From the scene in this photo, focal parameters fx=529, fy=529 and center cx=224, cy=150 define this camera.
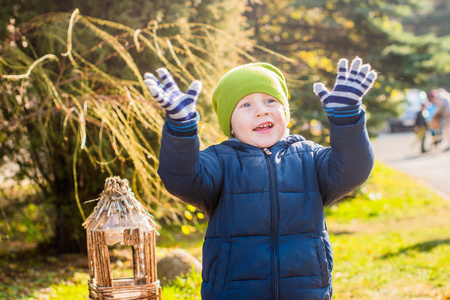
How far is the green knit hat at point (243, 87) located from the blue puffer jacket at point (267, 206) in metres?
0.21

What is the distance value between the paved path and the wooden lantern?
709 cm

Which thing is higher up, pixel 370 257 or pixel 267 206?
pixel 267 206

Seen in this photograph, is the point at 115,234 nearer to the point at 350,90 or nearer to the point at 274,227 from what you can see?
the point at 274,227

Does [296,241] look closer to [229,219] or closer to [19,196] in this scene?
[229,219]

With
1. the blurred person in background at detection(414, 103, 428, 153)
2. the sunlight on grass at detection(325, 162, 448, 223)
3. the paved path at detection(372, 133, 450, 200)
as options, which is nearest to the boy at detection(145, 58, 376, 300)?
the sunlight on grass at detection(325, 162, 448, 223)

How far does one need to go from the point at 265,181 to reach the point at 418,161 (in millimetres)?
12396

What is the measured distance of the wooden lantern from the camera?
2.20 meters

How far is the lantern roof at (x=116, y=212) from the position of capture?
2219 mm

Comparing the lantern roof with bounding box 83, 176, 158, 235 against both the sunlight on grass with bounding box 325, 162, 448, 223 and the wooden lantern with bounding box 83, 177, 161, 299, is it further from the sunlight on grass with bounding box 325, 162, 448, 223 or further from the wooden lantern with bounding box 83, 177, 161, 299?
the sunlight on grass with bounding box 325, 162, 448, 223

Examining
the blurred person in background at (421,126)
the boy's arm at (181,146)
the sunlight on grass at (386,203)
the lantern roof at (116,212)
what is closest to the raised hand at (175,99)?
the boy's arm at (181,146)

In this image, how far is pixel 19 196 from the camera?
489 cm

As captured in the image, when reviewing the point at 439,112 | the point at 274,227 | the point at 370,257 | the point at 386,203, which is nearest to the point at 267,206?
the point at 274,227

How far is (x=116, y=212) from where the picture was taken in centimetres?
223

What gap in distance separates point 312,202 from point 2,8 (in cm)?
369
